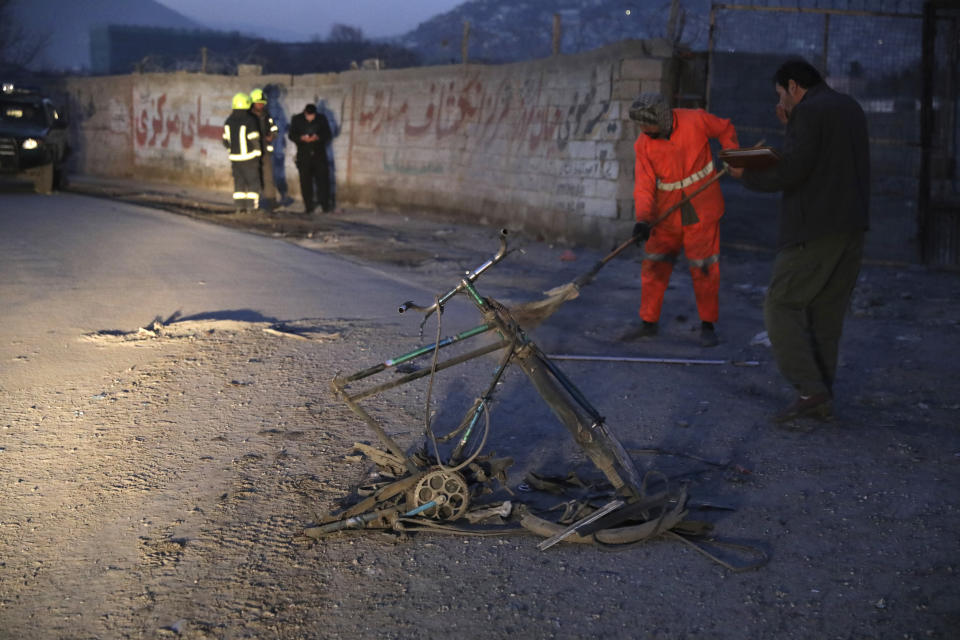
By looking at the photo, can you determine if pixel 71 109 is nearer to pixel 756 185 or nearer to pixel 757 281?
pixel 757 281

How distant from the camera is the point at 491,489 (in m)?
→ 3.78

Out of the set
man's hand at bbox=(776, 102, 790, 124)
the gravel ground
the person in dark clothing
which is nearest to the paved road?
the gravel ground

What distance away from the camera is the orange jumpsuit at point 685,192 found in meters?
6.05

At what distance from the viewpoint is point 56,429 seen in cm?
454

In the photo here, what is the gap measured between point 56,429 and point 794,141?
390cm

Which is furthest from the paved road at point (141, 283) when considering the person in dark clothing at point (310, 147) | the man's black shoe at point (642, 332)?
the person in dark clothing at point (310, 147)

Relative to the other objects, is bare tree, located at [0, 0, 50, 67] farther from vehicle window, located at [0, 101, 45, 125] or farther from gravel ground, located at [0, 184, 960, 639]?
gravel ground, located at [0, 184, 960, 639]

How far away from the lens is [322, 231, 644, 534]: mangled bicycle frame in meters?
3.38

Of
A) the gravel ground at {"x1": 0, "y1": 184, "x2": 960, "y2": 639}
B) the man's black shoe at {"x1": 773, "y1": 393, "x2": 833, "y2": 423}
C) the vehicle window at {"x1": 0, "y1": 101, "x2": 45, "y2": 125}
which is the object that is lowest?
the gravel ground at {"x1": 0, "y1": 184, "x2": 960, "y2": 639}

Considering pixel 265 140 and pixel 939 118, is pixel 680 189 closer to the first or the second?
pixel 939 118

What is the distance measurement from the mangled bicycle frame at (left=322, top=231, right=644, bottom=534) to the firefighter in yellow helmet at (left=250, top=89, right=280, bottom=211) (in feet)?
36.5

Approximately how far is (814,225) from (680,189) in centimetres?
157

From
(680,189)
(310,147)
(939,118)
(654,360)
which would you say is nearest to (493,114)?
(310,147)

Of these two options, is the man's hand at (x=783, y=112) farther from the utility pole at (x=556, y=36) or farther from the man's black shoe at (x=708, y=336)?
the utility pole at (x=556, y=36)
